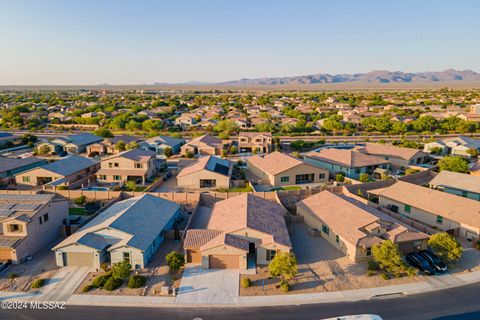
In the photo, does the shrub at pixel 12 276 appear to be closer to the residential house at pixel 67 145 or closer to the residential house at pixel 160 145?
the residential house at pixel 160 145

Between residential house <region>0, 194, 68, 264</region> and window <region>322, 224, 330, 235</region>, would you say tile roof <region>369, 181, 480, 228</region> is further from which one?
residential house <region>0, 194, 68, 264</region>

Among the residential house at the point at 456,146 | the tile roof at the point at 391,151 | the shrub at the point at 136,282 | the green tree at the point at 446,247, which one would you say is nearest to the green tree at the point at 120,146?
the tile roof at the point at 391,151

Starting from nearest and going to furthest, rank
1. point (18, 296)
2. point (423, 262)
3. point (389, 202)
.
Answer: point (18, 296) → point (423, 262) → point (389, 202)

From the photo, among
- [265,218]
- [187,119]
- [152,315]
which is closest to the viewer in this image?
[152,315]

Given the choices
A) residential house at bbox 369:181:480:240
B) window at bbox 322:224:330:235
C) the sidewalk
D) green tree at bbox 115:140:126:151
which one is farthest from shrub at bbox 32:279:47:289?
green tree at bbox 115:140:126:151

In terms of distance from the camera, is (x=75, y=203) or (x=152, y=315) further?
(x=75, y=203)

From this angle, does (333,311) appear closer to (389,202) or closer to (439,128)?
(389,202)

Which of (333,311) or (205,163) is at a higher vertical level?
(205,163)

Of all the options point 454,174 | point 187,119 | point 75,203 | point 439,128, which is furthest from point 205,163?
point 439,128
